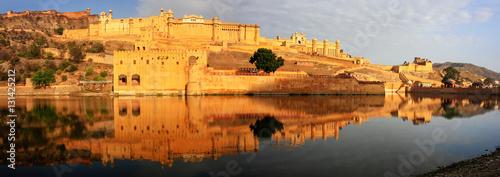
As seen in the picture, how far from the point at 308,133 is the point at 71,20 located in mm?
81730

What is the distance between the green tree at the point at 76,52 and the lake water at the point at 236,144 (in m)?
33.6

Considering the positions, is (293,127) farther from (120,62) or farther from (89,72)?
(89,72)

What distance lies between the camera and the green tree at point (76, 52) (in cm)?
4810

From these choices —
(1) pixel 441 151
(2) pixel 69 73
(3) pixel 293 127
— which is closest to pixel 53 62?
(2) pixel 69 73

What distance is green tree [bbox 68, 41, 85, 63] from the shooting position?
158 ft

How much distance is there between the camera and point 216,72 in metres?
35.9

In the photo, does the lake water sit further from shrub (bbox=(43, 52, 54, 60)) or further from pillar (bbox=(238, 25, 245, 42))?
pillar (bbox=(238, 25, 245, 42))

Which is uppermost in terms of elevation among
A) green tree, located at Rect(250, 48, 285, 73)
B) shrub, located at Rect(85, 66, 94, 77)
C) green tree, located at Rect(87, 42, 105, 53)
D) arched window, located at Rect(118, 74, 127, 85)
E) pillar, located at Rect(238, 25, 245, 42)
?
pillar, located at Rect(238, 25, 245, 42)

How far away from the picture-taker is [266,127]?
14492 millimetres

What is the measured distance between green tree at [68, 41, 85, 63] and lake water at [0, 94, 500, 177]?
110 feet

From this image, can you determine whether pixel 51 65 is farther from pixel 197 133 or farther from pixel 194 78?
pixel 197 133

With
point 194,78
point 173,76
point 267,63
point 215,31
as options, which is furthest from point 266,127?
point 215,31

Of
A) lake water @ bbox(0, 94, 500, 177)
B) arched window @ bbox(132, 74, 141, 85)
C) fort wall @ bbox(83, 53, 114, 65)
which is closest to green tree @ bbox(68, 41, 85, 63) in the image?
fort wall @ bbox(83, 53, 114, 65)

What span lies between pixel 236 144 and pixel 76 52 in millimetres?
46188
